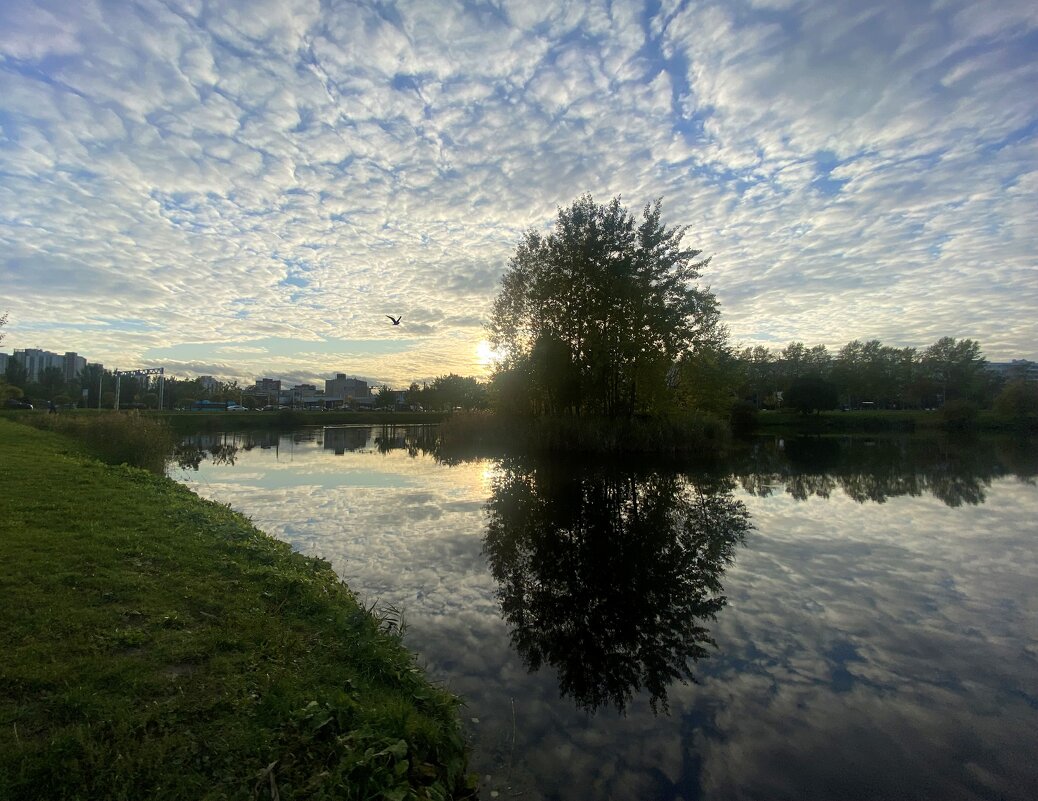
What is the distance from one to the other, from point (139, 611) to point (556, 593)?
14.9 feet

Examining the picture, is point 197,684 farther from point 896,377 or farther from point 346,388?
point 346,388

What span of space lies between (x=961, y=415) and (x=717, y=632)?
68463 mm

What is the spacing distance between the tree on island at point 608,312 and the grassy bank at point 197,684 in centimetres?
2227

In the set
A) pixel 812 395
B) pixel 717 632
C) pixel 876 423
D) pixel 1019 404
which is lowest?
pixel 717 632

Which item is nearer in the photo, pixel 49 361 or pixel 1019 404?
pixel 1019 404

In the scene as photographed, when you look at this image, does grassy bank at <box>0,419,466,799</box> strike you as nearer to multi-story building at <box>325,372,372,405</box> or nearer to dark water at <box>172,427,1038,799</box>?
dark water at <box>172,427,1038,799</box>

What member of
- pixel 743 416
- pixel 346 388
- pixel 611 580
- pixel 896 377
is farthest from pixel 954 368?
pixel 346 388

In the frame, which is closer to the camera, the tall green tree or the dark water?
the dark water

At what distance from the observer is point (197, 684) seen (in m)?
3.77

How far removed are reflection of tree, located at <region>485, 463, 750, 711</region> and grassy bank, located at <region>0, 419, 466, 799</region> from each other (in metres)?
1.61

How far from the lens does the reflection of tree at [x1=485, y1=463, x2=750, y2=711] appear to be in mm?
5312

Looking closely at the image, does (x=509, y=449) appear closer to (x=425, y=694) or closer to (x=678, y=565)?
(x=678, y=565)

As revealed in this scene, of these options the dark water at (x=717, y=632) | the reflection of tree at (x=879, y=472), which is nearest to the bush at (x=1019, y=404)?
the reflection of tree at (x=879, y=472)

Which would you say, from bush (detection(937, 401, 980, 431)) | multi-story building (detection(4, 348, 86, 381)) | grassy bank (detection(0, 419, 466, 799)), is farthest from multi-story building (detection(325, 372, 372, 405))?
grassy bank (detection(0, 419, 466, 799))
